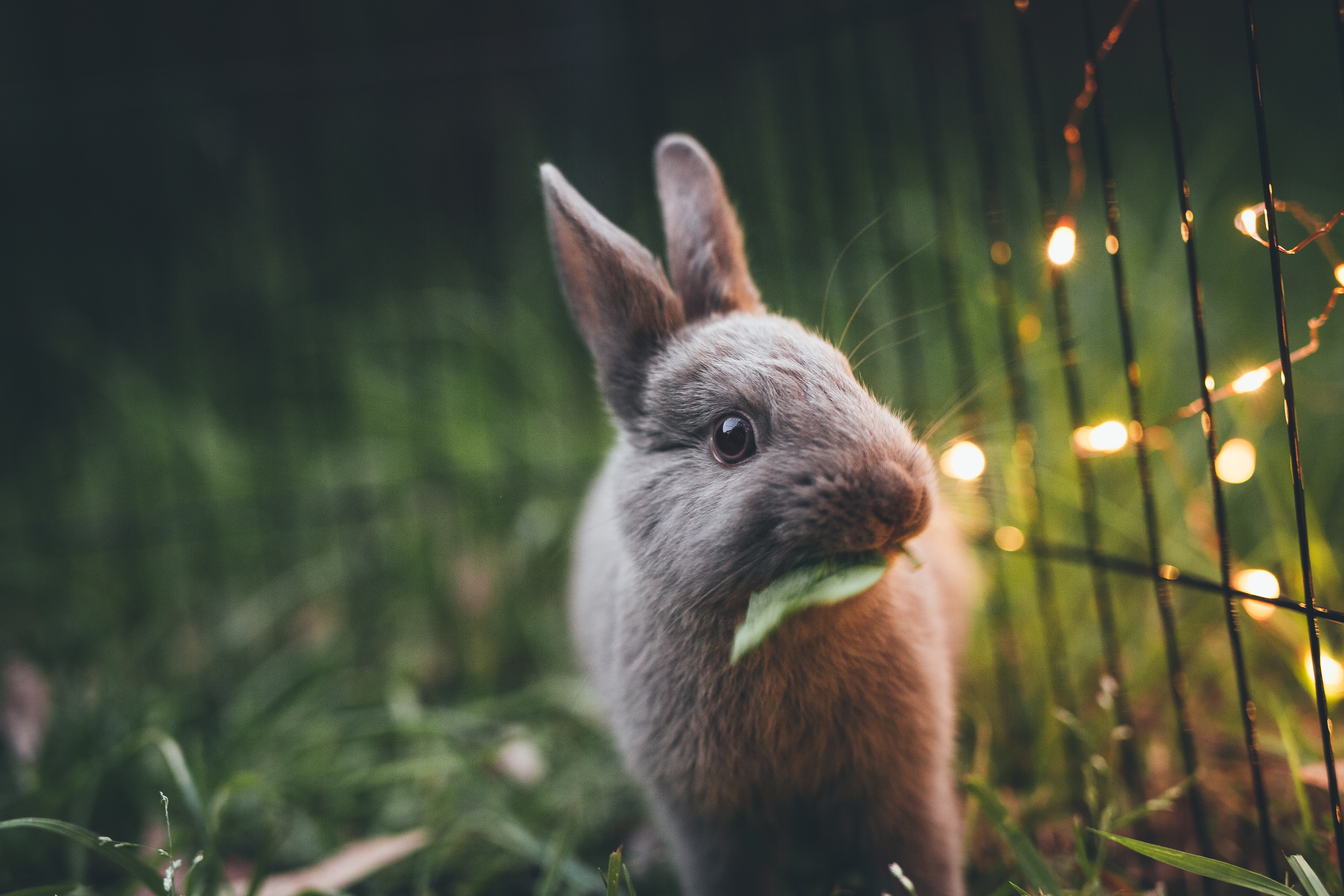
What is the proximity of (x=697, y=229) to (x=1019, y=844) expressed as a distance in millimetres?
1378

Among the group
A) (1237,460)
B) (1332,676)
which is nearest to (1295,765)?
(1332,676)

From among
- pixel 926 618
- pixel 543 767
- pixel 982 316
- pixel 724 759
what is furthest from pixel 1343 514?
pixel 543 767

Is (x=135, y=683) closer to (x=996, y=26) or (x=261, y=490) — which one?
(x=261, y=490)

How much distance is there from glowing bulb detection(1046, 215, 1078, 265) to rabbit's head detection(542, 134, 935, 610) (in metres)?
0.55

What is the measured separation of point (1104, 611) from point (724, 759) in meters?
0.88

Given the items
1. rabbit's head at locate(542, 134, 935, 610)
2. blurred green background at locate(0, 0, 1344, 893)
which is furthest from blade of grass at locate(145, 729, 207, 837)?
rabbit's head at locate(542, 134, 935, 610)

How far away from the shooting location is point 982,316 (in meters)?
3.19

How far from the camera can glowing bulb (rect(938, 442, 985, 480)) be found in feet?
5.69

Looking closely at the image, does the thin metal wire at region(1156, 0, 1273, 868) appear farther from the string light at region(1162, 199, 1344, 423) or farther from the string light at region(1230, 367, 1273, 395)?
the string light at region(1230, 367, 1273, 395)

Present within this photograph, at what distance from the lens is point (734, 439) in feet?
4.47

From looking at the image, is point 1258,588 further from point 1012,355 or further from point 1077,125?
point 1077,125

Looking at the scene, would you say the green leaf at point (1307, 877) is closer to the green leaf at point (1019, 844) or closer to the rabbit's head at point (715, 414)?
the green leaf at point (1019, 844)

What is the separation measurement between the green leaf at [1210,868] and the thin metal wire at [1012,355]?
50 centimetres

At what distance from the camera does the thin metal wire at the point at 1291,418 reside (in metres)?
1.12
